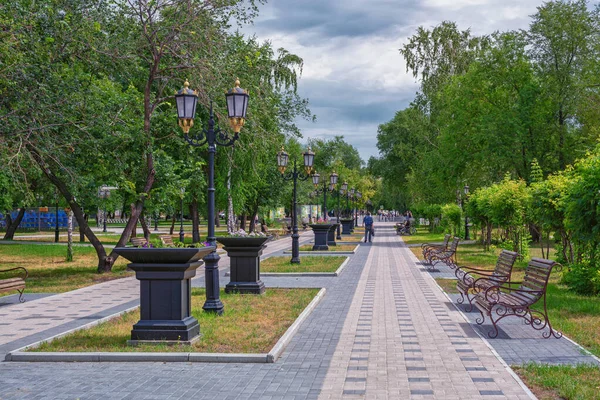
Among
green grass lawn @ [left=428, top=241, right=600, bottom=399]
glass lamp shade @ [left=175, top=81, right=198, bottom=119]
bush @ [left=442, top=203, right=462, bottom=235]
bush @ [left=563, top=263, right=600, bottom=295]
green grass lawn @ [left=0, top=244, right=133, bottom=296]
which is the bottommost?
green grass lawn @ [left=0, top=244, right=133, bottom=296]

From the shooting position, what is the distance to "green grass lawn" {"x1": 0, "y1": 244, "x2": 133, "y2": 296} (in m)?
15.6

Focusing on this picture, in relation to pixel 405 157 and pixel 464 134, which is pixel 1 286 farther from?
pixel 405 157

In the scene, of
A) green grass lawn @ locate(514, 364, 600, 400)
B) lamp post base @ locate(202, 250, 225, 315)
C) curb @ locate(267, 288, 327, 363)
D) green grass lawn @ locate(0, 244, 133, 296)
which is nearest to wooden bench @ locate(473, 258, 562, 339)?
green grass lawn @ locate(514, 364, 600, 400)

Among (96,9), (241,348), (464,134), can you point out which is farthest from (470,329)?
(464,134)

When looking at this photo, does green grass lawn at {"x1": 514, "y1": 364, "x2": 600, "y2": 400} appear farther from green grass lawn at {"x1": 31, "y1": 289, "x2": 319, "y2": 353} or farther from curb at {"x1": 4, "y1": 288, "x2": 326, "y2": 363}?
green grass lawn at {"x1": 31, "y1": 289, "x2": 319, "y2": 353}

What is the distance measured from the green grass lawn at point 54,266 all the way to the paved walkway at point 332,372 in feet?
22.1

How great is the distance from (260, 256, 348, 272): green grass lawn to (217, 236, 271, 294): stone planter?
501 cm

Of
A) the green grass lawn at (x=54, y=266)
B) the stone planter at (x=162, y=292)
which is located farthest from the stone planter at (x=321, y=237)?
the stone planter at (x=162, y=292)

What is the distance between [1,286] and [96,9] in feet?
28.8

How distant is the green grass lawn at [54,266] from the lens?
15.6m

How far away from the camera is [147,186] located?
1834 cm

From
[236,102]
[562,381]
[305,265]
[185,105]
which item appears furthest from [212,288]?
[305,265]

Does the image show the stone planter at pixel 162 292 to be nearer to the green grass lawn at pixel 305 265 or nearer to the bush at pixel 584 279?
the bush at pixel 584 279

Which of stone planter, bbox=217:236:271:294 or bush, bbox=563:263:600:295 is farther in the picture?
stone planter, bbox=217:236:271:294
